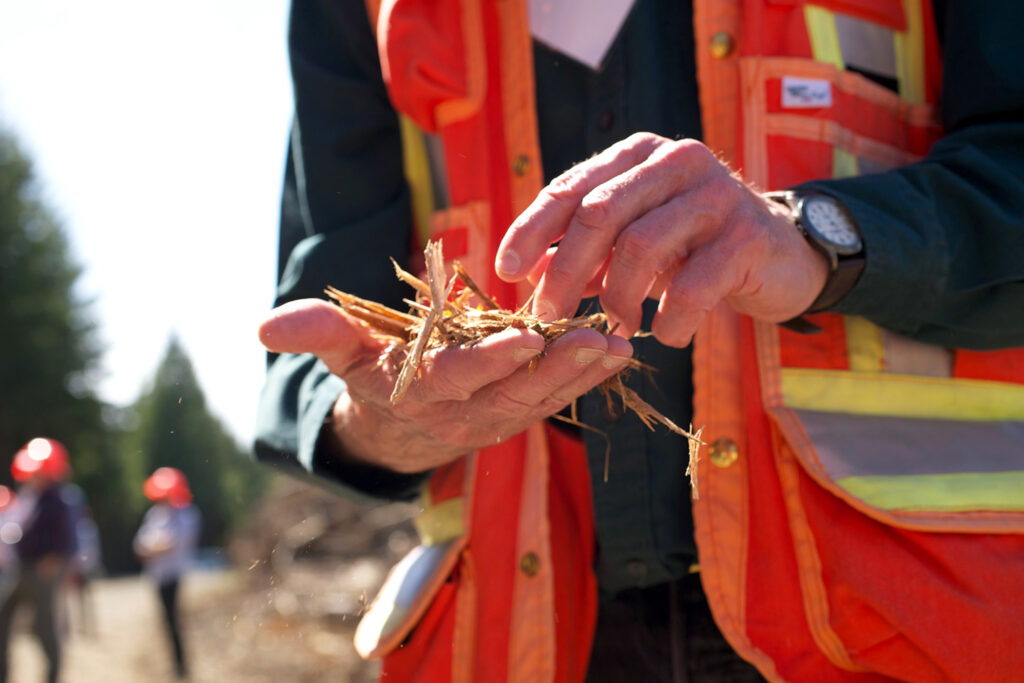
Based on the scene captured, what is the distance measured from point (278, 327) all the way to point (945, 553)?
1.12 metres

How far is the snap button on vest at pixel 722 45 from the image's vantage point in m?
1.55

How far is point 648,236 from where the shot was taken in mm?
1112

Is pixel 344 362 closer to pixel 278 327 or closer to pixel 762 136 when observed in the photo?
pixel 278 327

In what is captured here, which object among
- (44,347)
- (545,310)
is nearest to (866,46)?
(545,310)

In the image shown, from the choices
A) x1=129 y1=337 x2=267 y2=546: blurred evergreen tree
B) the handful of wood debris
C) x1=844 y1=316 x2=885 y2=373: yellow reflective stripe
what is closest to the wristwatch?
x1=844 y1=316 x2=885 y2=373: yellow reflective stripe

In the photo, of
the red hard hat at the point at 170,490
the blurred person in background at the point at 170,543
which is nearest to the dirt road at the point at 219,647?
the blurred person in background at the point at 170,543

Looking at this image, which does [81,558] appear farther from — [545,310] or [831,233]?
[831,233]

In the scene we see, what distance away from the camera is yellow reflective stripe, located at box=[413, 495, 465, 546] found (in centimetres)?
170

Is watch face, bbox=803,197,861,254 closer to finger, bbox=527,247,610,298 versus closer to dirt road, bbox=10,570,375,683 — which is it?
finger, bbox=527,247,610,298

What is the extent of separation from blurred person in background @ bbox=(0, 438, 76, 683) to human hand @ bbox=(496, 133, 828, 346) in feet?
30.3

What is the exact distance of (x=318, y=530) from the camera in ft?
35.5

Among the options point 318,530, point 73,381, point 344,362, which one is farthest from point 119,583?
point 344,362

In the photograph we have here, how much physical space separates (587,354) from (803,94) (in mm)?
768

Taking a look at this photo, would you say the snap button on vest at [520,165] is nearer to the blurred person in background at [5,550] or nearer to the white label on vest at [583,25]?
the white label on vest at [583,25]
